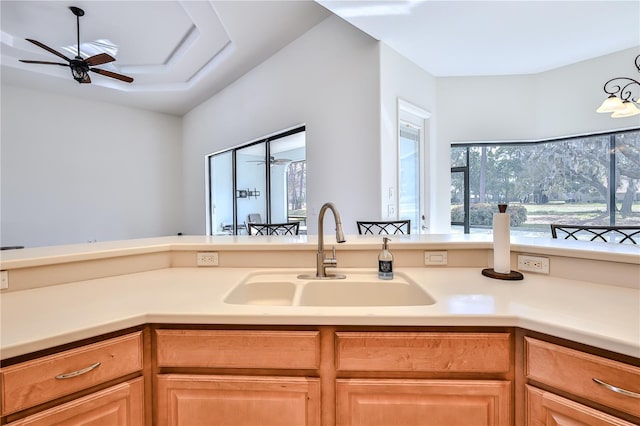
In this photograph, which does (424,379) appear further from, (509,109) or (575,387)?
(509,109)

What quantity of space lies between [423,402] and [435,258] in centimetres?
74

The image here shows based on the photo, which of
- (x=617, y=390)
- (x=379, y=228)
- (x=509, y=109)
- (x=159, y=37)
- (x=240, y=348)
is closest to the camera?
(x=617, y=390)

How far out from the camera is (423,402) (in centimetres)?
89

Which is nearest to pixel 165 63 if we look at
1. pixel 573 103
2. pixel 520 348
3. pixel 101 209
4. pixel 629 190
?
pixel 101 209

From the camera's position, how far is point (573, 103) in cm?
387

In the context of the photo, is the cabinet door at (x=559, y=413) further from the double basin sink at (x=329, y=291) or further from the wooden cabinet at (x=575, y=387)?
the double basin sink at (x=329, y=291)

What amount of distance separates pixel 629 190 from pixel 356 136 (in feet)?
10.8

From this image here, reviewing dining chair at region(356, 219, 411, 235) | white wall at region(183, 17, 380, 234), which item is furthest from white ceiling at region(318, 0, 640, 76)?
dining chair at region(356, 219, 411, 235)

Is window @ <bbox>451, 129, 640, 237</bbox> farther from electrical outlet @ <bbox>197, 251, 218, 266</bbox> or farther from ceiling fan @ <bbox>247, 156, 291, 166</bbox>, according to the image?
electrical outlet @ <bbox>197, 251, 218, 266</bbox>

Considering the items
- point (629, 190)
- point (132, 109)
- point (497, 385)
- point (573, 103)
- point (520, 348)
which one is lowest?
point (497, 385)

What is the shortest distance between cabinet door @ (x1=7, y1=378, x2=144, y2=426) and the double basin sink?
459 millimetres

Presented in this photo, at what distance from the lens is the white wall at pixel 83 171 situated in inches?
195

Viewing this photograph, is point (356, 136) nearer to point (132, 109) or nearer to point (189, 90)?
point (189, 90)

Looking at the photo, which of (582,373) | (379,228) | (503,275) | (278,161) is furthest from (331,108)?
(582,373)
